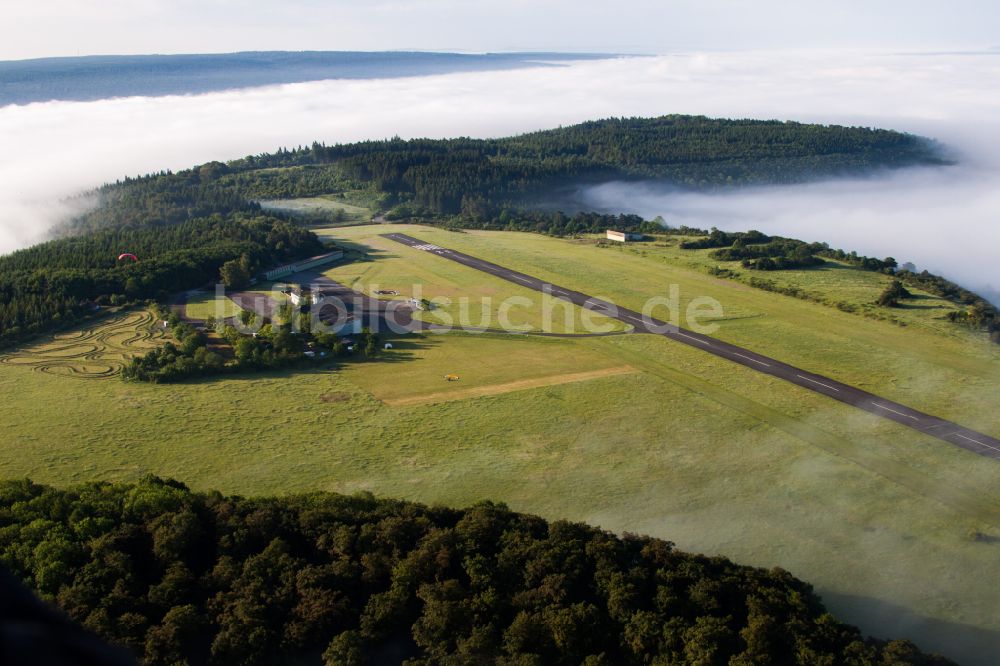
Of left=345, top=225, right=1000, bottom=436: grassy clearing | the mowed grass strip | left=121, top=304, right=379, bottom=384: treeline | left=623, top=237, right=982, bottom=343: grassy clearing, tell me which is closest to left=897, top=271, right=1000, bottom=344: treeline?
left=623, top=237, right=982, bottom=343: grassy clearing

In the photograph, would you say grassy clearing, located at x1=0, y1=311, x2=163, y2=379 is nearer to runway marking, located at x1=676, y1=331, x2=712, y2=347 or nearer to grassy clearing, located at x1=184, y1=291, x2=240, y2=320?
grassy clearing, located at x1=184, y1=291, x2=240, y2=320

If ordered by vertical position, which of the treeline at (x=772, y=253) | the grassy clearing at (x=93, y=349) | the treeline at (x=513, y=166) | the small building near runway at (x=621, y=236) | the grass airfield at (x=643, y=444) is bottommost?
the grass airfield at (x=643, y=444)

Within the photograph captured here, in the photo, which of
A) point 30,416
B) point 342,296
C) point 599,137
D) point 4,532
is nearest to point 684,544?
point 4,532

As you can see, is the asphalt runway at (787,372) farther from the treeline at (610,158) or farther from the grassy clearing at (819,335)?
the treeline at (610,158)

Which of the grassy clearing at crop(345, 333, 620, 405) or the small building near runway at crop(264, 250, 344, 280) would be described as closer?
the grassy clearing at crop(345, 333, 620, 405)

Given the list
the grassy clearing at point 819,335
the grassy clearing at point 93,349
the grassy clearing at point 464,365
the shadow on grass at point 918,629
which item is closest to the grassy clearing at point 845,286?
the grassy clearing at point 819,335

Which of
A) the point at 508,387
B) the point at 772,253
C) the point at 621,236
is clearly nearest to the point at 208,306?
the point at 508,387
